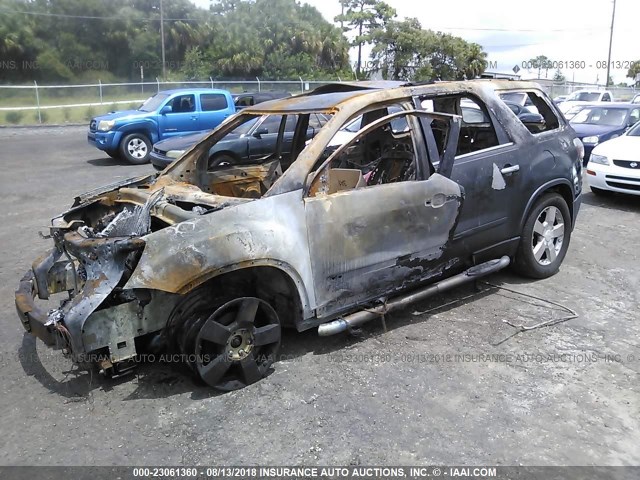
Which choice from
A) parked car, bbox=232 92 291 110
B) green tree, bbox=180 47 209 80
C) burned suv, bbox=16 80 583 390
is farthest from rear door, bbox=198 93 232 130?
green tree, bbox=180 47 209 80

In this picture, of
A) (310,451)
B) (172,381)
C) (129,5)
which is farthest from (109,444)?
(129,5)

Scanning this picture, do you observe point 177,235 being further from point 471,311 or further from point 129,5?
point 129,5

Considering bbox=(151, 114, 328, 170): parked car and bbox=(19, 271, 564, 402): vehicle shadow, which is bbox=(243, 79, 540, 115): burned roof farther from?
bbox=(19, 271, 564, 402): vehicle shadow

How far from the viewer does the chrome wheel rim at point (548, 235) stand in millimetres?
5445

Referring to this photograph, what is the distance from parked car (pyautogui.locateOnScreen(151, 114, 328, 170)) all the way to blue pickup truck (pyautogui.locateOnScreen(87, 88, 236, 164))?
2672 millimetres

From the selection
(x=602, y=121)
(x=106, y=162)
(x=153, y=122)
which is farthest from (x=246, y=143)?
(x=602, y=121)

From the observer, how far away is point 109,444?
322cm

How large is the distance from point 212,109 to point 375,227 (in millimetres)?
11802

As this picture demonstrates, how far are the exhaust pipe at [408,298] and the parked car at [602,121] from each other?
8.51 metres

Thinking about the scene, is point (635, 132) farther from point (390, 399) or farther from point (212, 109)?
point (212, 109)

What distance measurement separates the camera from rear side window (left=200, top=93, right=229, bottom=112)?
14.8 metres

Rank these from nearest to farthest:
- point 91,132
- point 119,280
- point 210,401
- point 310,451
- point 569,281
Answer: point 310,451 < point 119,280 < point 210,401 < point 569,281 < point 91,132

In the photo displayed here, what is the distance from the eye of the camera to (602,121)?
42.7 ft

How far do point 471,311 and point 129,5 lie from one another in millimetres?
49416
